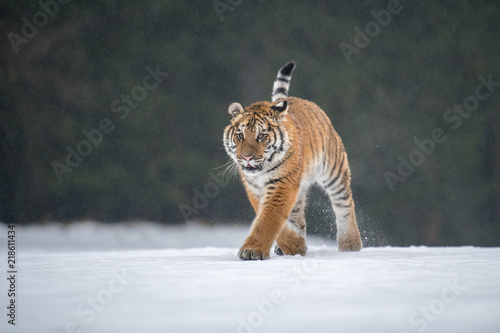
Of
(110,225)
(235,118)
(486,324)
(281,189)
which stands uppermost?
(235,118)

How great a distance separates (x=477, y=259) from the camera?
3828 mm

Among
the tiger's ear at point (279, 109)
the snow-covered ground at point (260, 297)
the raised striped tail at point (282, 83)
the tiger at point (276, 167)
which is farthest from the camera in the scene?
the raised striped tail at point (282, 83)

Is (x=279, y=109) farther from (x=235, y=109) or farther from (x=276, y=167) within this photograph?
A: (x=276, y=167)

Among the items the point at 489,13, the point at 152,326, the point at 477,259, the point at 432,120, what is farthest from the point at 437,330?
the point at 489,13

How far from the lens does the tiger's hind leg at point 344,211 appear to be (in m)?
5.19

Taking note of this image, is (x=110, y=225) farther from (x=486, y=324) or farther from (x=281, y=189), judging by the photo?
(x=486, y=324)

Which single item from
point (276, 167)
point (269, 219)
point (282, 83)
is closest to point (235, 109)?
point (276, 167)

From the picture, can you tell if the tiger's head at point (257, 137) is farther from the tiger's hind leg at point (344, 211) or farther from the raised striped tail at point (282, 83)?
the tiger's hind leg at point (344, 211)

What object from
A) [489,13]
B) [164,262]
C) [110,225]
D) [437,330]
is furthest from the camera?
[489,13]

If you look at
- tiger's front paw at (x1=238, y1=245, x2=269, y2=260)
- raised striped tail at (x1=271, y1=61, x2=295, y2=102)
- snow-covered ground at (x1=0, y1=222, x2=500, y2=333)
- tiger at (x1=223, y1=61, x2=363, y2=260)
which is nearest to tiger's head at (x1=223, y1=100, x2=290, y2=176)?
tiger at (x1=223, y1=61, x2=363, y2=260)

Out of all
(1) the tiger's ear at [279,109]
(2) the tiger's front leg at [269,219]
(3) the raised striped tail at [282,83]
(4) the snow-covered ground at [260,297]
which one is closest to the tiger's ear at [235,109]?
(1) the tiger's ear at [279,109]

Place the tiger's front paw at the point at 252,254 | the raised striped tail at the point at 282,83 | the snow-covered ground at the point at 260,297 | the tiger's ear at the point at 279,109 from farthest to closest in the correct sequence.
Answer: the raised striped tail at the point at 282,83 < the tiger's ear at the point at 279,109 < the tiger's front paw at the point at 252,254 < the snow-covered ground at the point at 260,297

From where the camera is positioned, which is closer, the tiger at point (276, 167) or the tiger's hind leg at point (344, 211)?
the tiger at point (276, 167)

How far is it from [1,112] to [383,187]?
5.52 m
